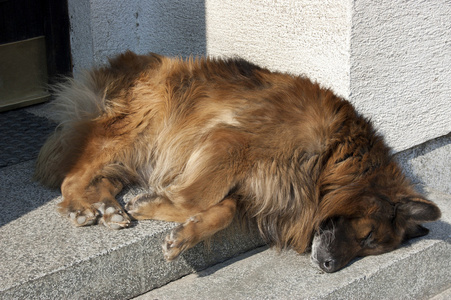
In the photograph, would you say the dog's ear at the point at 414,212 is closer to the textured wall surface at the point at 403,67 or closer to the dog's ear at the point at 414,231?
the dog's ear at the point at 414,231

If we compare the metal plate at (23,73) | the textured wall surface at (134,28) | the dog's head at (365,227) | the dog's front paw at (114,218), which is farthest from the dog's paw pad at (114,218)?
the metal plate at (23,73)

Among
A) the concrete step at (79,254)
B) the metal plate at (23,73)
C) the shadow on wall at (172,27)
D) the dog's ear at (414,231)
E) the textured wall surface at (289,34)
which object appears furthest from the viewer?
the metal plate at (23,73)

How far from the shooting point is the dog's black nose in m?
3.40

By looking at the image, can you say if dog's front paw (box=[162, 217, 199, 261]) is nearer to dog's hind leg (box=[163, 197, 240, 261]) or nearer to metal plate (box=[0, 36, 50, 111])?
dog's hind leg (box=[163, 197, 240, 261])

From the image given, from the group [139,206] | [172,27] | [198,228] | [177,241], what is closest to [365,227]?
[198,228]

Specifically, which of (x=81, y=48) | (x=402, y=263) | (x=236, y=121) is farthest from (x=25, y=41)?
(x=402, y=263)

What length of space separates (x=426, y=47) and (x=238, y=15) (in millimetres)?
1542

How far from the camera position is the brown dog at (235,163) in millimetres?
3451

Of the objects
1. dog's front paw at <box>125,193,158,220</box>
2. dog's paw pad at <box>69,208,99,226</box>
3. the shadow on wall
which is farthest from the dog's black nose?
the shadow on wall

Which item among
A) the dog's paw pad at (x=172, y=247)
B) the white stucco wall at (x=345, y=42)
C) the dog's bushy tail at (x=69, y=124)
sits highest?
the white stucco wall at (x=345, y=42)

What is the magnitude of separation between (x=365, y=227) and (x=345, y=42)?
1331 millimetres

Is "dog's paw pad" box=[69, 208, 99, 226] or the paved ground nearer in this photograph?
the paved ground

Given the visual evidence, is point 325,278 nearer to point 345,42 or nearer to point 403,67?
point 345,42

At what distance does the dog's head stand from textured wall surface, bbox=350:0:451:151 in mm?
924
